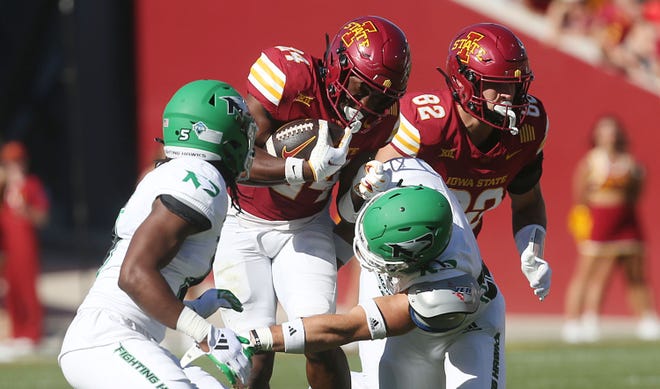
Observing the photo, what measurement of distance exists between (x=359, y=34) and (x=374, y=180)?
803 millimetres

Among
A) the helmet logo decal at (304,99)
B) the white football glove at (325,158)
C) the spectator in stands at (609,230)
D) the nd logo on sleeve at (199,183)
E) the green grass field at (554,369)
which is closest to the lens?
the nd logo on sleeve at (199,183)

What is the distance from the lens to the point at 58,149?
16.0 m

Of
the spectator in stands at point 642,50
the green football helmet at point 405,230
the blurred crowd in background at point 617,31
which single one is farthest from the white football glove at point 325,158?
the spectator in stands at point 642,50

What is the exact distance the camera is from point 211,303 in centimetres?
429

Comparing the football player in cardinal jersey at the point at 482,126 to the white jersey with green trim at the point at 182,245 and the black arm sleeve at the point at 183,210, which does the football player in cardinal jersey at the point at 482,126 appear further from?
the black arm sleeve at the point at 183,210

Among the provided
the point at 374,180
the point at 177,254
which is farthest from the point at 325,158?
the point at 177,254

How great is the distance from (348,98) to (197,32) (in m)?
8.41

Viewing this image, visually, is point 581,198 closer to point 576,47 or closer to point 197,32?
point 576,47

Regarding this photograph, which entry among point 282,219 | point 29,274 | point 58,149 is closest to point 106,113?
point 58,149

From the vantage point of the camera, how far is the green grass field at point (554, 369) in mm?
7703

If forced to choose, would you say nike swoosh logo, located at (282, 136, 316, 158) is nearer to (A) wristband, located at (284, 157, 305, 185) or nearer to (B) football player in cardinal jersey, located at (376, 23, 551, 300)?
(A) wristband, located at (284, 157, 305, 185)

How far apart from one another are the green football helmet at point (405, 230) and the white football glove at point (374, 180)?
27 centimetres

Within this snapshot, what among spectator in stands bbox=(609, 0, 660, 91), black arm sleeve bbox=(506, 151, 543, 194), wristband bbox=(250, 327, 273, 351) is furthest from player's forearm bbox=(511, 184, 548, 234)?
spectator in stands bbox=(609, 0, 660, 91)

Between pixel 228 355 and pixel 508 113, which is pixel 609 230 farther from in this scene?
pixel 228 355
